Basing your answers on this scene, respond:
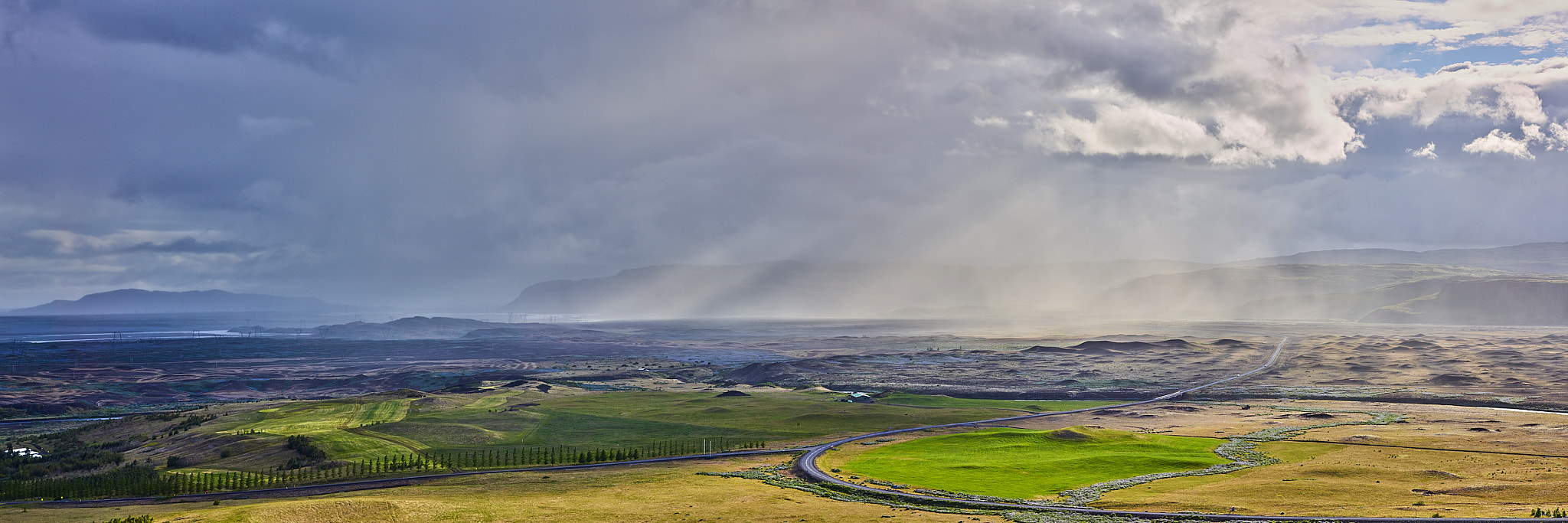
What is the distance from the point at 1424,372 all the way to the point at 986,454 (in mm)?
139869

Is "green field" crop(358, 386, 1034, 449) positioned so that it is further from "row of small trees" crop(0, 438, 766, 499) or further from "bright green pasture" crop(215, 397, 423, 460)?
"row of small trees" crop(0, 438, 766, 499)

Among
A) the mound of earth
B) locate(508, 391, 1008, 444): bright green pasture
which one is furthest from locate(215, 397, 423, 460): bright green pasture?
the mound of earth

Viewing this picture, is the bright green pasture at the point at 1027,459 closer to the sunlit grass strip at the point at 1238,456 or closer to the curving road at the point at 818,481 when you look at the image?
the sunlit grass strip at the point at 1238,456

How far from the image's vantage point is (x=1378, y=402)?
423ft

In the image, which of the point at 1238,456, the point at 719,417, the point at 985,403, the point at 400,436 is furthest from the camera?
the point at 985,403

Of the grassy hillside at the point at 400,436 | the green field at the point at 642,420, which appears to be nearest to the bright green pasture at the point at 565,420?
the green field at the point at 642,420

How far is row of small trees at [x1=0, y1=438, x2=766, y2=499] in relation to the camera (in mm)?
63062

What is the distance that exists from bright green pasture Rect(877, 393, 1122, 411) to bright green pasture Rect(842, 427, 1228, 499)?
40122 millimetres

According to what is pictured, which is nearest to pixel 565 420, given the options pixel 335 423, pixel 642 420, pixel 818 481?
pixel 642 420

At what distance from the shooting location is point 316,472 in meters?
70.8

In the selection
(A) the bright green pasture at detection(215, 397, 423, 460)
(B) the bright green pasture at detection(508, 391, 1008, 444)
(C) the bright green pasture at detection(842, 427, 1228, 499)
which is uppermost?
(A) the bright green pasture at detection(215, 397, 423, 460)

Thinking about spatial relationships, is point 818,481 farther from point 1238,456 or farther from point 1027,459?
point 1238,456

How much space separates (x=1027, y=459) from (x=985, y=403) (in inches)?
2528

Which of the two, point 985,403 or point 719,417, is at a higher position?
point 719,417
